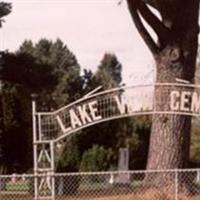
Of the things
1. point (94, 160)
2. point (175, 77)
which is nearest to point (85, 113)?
point (175, 77)

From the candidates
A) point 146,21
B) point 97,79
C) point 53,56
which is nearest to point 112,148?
point 97,79

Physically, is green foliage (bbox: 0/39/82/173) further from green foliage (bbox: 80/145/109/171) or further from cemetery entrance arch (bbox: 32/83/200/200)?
cemetery entrance arch (bbox: 32/83/200/200)

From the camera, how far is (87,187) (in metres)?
21.5

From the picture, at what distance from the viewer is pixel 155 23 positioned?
16859mm

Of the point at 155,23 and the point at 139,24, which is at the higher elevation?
the point at 139,24

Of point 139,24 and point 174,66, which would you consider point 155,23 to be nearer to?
point 139,24

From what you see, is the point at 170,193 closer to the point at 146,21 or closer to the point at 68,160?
the point at 146,21

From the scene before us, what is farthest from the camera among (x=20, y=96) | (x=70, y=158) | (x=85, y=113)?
(x=20, y=96)

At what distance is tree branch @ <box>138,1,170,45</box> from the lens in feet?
55.2

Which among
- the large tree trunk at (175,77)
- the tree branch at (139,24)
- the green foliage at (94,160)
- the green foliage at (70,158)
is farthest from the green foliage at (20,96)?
→ the large tree trunk at (175,77)

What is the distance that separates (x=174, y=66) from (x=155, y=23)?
3.24 feet

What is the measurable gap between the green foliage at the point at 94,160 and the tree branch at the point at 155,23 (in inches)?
487

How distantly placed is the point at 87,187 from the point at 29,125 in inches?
421

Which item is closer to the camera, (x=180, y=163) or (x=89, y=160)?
(x=180, y=163)
